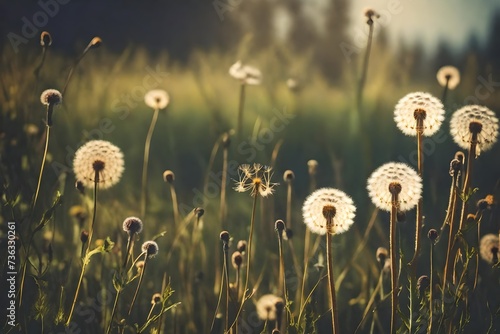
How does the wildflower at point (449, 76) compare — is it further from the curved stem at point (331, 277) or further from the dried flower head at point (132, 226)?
the dried flower head at point (132, 226)

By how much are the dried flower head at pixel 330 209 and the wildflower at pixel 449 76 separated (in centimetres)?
69

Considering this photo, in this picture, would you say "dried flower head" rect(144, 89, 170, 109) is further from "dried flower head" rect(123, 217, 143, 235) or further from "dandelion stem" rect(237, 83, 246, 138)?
"dried flower head" rect(123, 217, 143, 235)

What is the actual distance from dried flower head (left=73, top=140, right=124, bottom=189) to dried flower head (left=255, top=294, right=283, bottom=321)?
468 mm

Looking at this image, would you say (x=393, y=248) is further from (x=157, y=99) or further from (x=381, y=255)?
(x=157, y=99)

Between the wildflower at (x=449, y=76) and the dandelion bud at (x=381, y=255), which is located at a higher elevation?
the wildflower at (x=449, y=76)

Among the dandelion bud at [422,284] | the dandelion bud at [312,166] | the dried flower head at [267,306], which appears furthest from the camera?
the dandelion bud at [312,166]

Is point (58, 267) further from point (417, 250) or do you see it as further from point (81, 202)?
point (417, 250)

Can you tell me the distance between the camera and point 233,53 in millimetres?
1891

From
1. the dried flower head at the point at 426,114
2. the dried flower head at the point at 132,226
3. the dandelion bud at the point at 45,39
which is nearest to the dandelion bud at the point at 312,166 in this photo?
the dried flower head at the point at 426,114

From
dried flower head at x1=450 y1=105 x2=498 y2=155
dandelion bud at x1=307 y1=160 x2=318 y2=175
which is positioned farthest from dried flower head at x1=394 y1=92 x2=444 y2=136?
dandelion bud at x1=307 y1=160 x2=318 y2=175

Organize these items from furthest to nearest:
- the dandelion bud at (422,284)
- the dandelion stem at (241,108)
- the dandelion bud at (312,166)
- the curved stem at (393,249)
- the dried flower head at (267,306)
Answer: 1. the dandelion stem at (241,108)
2. the dandelion bud at (312,166)
3. the dried flower head at (267,306)
4. the dandelion bud at (422,284)
5. the curved stem at (393,249)

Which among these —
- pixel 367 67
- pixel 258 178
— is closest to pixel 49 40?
pixel 258 178

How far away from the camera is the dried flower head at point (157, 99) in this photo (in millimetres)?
1848

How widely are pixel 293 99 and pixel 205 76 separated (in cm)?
27
